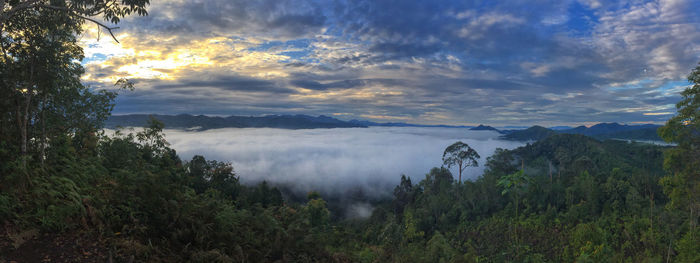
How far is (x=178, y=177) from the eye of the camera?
402 inches

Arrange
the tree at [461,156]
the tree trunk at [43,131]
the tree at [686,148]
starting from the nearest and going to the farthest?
the tree trunk at [43,131]
the tree at [686,148]
the tree at [461,156]

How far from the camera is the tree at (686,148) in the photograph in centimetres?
2197

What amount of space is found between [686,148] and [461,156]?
39.2 m

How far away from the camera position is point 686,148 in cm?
2305

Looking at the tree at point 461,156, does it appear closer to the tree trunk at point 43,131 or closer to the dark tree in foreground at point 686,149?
the dark tree in foreground at point 686,149

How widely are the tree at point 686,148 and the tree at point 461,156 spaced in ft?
119

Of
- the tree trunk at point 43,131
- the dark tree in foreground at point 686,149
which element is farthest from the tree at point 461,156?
the tree trunk at point 43,131

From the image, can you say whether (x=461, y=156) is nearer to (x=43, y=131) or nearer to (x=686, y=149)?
(x=686, y=149)

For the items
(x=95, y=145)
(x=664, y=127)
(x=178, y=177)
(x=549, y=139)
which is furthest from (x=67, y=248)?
(x=549, y=139)

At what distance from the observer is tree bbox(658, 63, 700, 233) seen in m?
22.0

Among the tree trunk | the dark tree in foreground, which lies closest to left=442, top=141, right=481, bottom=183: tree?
the dark tree in foreground

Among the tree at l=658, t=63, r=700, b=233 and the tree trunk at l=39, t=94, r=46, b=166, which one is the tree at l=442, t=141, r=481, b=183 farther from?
the tree trunk at l=39, t=94, r=46, b=166

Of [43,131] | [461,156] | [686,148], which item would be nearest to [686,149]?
[686,148]

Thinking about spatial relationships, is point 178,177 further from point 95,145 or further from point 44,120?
point 95,145
